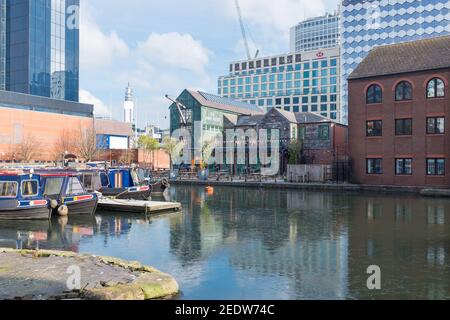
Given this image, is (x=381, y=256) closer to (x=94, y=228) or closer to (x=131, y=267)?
(x=131, y=267)

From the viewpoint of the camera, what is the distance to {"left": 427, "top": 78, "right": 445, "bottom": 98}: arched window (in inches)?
1502

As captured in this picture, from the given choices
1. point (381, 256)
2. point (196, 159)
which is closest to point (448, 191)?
point (381, 256)

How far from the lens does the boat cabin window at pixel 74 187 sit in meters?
23.2

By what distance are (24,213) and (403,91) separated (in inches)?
1315

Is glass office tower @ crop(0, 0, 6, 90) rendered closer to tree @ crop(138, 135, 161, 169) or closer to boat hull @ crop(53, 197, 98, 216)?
tree @ crop(138, 135, 161, 169)

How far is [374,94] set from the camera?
137 ft

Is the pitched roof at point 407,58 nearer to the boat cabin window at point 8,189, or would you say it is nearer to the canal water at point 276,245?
the canal water at point 276,245

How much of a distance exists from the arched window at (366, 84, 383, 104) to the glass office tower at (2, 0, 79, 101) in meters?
63.7

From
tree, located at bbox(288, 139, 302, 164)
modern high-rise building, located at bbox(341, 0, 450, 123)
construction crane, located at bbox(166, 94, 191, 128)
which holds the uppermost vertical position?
modern high-rise building, located at bbox(341, 0, 450, 123)

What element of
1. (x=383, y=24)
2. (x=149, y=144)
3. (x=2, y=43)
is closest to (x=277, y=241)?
(x=149, y=144)

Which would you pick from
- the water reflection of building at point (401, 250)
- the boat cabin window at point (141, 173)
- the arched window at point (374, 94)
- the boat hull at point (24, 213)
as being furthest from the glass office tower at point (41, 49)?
the water reflection of building at point (401, 250)

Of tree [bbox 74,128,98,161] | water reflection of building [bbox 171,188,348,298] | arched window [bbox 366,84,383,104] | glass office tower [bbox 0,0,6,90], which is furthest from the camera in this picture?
glass office tower [bbox 0,0,6,90]

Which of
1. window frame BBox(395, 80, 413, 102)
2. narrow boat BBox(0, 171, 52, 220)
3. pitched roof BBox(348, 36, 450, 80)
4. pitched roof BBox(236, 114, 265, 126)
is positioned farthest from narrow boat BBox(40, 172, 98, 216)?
pitched roof BBox(236, 114, 265, 126)

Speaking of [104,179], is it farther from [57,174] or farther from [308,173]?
[308,173]
